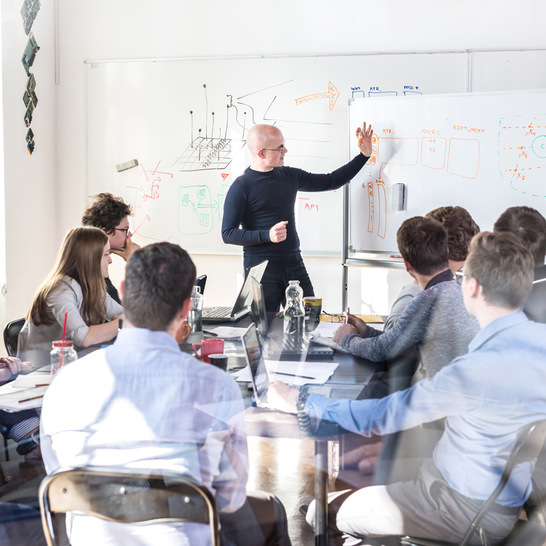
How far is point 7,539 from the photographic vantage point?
1670 mm

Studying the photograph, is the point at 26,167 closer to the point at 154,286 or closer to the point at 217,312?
the point at 217,312

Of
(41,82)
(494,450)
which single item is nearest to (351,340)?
(494,450)

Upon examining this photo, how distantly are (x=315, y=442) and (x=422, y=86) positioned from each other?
112 inches

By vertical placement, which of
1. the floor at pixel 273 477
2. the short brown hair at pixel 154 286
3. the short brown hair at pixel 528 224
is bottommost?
the floor at pixel 273 477

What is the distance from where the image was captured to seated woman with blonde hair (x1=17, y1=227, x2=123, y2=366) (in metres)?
2.19

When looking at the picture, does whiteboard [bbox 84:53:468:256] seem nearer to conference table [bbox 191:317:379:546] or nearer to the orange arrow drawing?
the orange arrow drawing

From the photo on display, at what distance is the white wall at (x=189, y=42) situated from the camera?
379 cm

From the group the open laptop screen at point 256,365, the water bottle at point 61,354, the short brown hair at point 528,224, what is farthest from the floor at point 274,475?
the short brown hair at point 528,224

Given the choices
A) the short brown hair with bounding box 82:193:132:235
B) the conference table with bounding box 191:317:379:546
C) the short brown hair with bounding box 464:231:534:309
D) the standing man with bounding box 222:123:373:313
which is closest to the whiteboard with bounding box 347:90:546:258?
the standing man with bounding box 222:123:373:313

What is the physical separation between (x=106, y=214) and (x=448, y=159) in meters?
1.96

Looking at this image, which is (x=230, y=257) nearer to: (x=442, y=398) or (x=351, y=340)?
(x=351, y=340)

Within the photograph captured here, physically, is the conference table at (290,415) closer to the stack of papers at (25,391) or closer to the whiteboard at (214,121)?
the stack of papers at (25,391)

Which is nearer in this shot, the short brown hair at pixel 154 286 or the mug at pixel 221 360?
the short brown hair at pixel 154 286

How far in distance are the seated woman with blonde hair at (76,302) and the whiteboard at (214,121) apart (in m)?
1.80
